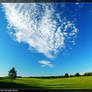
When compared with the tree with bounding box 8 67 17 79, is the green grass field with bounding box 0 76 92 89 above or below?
below

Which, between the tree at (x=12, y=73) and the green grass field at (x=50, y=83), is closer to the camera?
the green grass field at (x=50, y=83)

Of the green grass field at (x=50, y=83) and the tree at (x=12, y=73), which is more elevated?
the tree at (x=12, y=73)

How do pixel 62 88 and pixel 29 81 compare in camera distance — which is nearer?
pixel 62 88

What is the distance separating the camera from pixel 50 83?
142 inches

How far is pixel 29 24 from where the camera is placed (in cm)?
391

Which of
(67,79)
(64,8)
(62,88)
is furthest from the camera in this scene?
(64,8)

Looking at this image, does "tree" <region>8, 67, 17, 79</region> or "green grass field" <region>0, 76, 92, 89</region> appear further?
"tree" <region>8, 67, 17, 79</region>

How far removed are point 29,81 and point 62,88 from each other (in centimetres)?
97

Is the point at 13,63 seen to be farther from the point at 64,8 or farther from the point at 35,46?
the point at 64,8

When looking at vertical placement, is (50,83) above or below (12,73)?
below

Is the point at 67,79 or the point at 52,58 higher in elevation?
the point at 52,58

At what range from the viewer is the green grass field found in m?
3.48

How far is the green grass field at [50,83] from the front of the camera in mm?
3476

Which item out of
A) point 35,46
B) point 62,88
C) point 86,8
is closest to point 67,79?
point 62,88
